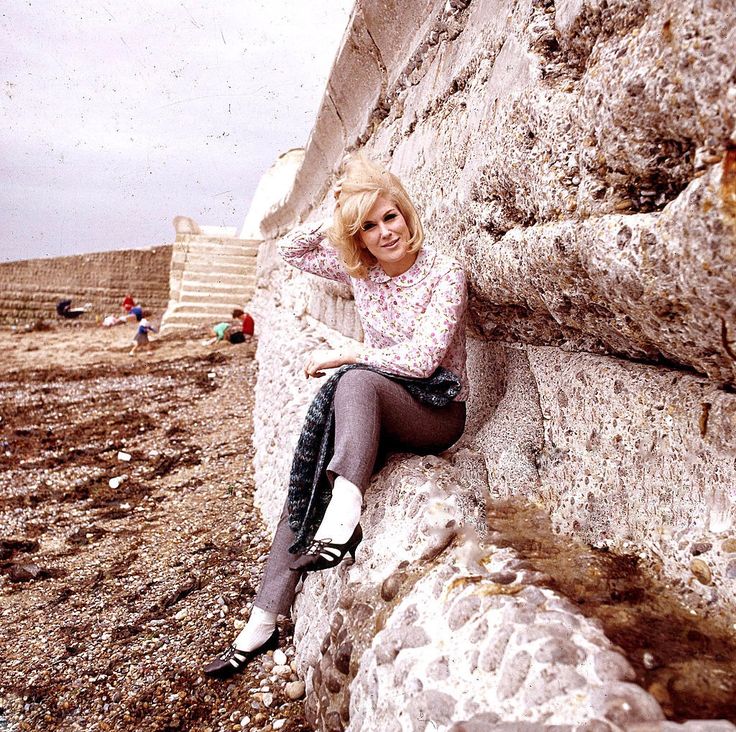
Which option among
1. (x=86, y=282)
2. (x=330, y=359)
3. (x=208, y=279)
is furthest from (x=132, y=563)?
(x=86, y=282)

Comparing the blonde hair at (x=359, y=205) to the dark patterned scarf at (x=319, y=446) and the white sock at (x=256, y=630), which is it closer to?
Result: the dark patterned scarf at (x=319, y=446)

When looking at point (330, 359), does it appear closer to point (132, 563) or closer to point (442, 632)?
point (442, 632)

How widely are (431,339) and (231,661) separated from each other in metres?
1.18

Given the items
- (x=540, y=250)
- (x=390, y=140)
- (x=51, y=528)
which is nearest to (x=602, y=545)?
(x=540, y=250)

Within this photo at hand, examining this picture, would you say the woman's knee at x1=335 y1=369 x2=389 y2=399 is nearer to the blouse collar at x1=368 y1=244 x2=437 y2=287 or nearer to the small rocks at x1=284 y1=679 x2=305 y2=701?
the blouse collar at x1=368 y1=244 x2=437 y2=287

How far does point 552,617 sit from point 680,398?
52 cm

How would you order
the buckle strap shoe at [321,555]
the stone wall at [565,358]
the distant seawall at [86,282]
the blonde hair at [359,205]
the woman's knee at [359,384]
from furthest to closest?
the distant seawall at [86,282] → the blonde hair at [359,205] → the woman's knee at [359,384] → the buckle strap shoe at [321,555] → the stone wall at [565,358]

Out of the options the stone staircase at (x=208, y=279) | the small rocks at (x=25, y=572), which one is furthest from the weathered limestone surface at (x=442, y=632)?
the stone staircase at (x=208, y=279)

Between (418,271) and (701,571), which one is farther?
(418,271)

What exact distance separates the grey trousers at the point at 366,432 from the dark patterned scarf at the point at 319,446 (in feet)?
0.11

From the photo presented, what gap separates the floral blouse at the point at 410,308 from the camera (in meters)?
1.67

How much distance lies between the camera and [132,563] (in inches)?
98.4

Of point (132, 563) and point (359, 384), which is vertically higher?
point (359, 384)

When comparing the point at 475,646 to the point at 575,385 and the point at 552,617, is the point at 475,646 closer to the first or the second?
the point at 552,617
